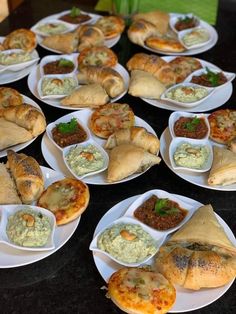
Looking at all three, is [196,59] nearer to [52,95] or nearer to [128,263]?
[52,95]

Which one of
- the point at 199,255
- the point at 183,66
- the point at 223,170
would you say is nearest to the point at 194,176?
the point at 223,170

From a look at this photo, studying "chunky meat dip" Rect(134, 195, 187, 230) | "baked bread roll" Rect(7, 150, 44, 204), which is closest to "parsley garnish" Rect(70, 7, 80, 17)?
"baked bread roll" Rect(7, 150, 44, 204)

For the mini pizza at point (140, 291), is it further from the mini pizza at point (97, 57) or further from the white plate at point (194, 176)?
the mini pizza at point (97, 57)

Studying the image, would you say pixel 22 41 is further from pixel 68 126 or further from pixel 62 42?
pixel 68 126

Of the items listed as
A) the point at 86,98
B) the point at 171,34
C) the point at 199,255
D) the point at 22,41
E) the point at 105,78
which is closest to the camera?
the point at 199,255

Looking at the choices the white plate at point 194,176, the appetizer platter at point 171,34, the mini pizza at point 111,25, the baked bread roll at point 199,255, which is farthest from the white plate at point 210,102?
the baked bread roll at point 199,255

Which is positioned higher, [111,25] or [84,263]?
[111,25]
